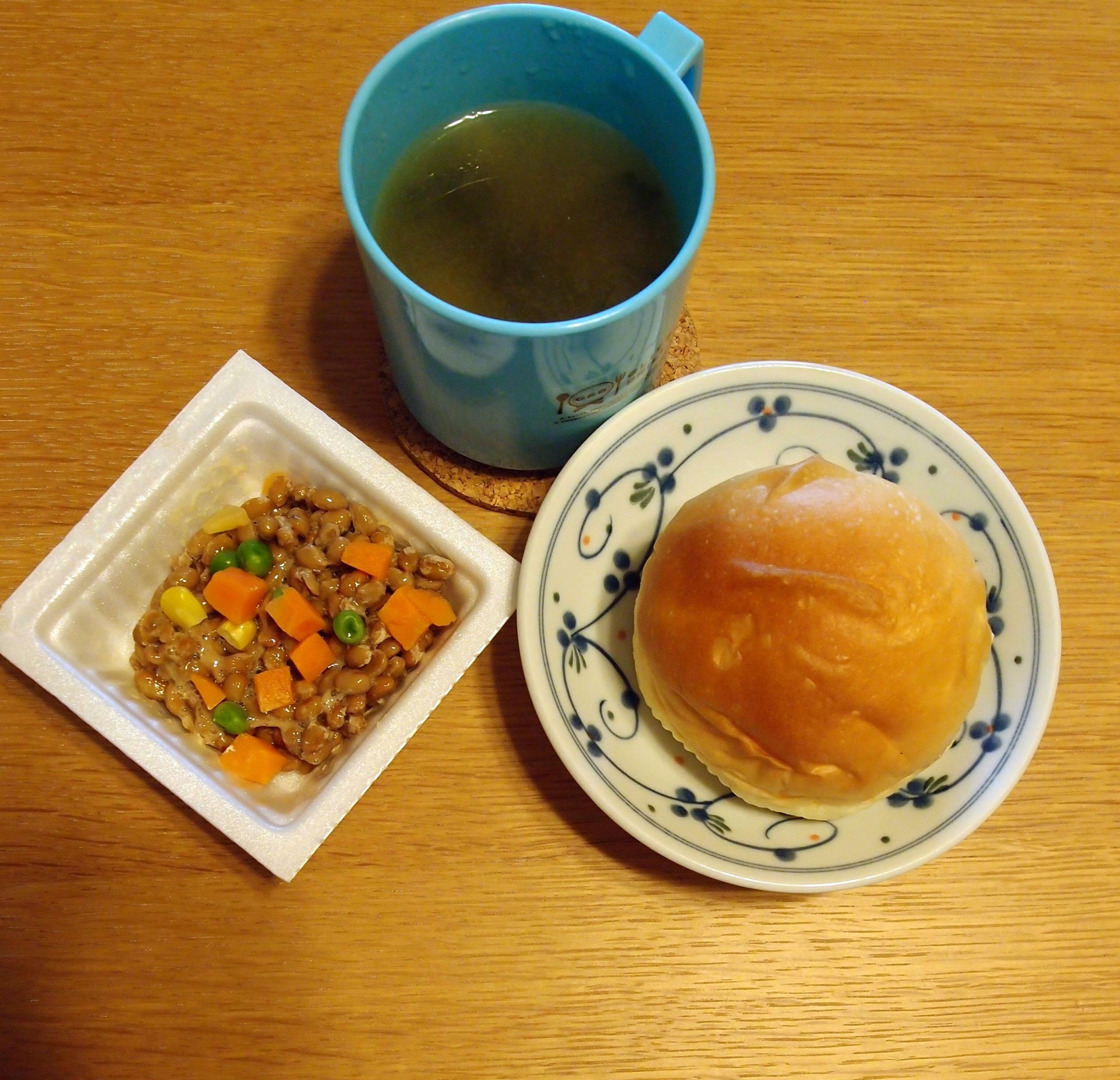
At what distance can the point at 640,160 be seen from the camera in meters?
1.01

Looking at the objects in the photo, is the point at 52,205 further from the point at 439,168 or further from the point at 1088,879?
the point at 1088,879

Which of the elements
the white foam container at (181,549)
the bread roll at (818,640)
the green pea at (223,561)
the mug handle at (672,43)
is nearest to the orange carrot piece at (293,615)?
the green pea at (223,561)

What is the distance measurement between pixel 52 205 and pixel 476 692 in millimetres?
905

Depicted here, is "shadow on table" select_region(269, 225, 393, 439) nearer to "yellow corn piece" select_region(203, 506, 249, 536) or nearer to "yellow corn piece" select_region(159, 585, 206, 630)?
"yellow corn piece" select_region(203, 506, 249, 536)

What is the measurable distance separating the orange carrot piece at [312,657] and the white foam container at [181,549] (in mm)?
97

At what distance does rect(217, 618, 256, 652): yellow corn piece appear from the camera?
1.09 metres

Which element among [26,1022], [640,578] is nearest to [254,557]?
[640,578]

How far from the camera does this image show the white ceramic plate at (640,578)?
1007 millimetres

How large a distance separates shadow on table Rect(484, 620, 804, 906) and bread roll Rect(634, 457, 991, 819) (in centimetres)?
17

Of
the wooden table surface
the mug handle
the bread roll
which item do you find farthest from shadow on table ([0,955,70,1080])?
the mug handle

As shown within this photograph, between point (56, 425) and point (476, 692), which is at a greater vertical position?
point (56, 425)

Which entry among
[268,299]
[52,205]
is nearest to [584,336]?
[268,299]

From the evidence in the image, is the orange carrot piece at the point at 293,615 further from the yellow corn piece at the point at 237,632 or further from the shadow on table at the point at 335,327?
the shadow on table at the point at 335,327

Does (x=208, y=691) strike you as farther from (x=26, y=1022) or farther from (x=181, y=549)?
(x=26, y=1022)
